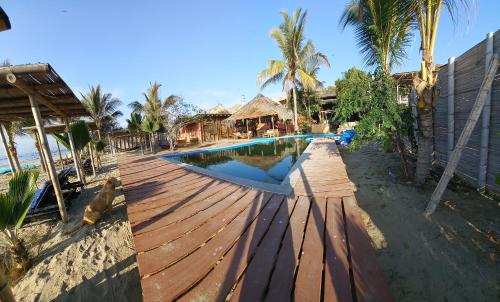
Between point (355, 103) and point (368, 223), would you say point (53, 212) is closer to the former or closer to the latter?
point (368, 223)

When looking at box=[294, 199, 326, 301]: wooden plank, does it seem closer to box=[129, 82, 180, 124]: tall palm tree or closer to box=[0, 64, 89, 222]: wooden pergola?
box=[0, 64, 89, 222]: wooden pergola

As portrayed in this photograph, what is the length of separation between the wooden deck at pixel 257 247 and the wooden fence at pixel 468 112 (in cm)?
271

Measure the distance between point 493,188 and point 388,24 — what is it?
13.9ft

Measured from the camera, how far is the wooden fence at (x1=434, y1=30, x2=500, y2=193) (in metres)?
3.86

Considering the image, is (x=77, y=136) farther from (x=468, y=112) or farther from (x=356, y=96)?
(x=468, y=112)

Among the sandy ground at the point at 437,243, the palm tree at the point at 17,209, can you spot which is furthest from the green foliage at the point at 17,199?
the sandy ground at the point at 437,243

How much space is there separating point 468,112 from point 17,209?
8559mm

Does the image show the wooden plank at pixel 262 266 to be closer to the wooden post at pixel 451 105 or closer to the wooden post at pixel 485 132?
the wooden post at pixel 485 132

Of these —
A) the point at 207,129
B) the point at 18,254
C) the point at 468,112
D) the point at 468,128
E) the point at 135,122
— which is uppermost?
the point at 135,122

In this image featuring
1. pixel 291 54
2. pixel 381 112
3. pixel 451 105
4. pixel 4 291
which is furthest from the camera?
pixel 291 54

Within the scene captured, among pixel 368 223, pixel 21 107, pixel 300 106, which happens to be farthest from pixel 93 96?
pixel 368 223

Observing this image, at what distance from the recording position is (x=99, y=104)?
20141mm

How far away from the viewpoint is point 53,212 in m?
5.18

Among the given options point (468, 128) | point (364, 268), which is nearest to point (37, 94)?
point (364, 268)
